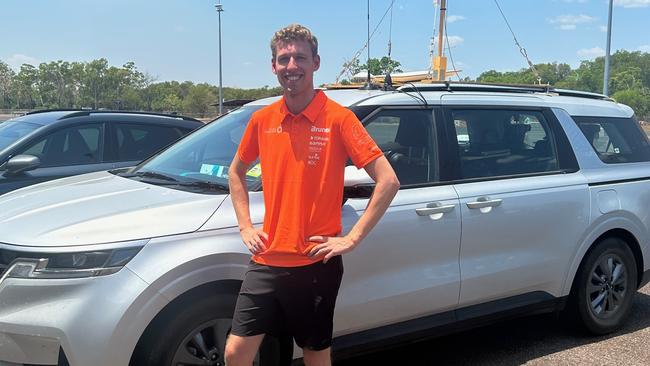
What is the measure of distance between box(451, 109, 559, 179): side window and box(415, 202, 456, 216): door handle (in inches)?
14.0

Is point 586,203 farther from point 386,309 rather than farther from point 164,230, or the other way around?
point 164,230

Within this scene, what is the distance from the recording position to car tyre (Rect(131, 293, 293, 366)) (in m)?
2.73

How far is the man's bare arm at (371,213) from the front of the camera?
2371 millimetres

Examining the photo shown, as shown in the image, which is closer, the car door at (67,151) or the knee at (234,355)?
the knee at (234,355)

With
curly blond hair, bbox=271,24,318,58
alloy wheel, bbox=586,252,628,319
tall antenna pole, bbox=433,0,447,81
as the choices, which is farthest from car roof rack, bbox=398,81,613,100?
tall antenna pole, bbox=433,0,447,81

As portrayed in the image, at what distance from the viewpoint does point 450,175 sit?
3.79 m

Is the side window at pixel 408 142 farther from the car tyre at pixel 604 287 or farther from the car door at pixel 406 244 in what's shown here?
the car tyre at pixel 604 287

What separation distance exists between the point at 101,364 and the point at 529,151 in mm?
3180

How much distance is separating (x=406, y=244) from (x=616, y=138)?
250cm

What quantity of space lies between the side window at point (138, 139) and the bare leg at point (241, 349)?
447cm

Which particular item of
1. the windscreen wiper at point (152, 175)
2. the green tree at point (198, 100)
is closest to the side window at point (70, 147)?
the windscreen wiper at point (152, 175)

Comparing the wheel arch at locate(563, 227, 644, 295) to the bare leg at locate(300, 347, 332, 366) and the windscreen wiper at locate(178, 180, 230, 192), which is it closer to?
the bare leg at locate(300, 347, 332, 366)

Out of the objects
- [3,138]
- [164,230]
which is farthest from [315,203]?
[3,138]

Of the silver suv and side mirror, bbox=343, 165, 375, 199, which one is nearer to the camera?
the silver suv
